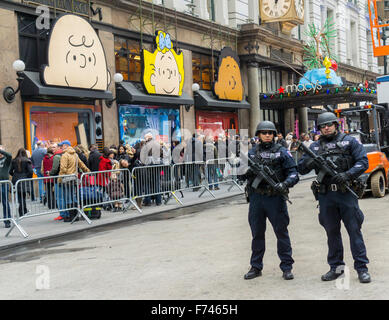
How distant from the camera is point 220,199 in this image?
1577 centimetres

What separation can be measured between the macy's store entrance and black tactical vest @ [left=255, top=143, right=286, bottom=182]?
755 inches

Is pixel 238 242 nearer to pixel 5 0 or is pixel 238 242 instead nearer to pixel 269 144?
pixel 269 144

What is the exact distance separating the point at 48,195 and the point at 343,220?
7232mm

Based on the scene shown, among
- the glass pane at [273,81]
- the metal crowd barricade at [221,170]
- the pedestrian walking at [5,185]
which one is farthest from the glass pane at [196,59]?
the pedestrian walking at [5,185]

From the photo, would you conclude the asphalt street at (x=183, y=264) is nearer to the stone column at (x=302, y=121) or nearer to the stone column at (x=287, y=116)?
the stone column at (x=287, y=116)

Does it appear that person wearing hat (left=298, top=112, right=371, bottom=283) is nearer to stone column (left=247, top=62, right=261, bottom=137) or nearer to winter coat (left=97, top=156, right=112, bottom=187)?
winter coat (left=97, top=156, right=112, bottom=187)

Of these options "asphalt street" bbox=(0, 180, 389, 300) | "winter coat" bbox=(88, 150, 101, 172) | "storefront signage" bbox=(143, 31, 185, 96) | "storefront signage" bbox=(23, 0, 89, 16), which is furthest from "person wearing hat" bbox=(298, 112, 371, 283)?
"storefront signage" bbox=(143, 31, 185, 96)

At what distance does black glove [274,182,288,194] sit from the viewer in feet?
19.7

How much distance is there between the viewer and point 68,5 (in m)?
18.6

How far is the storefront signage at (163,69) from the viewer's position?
21719 millimetres
